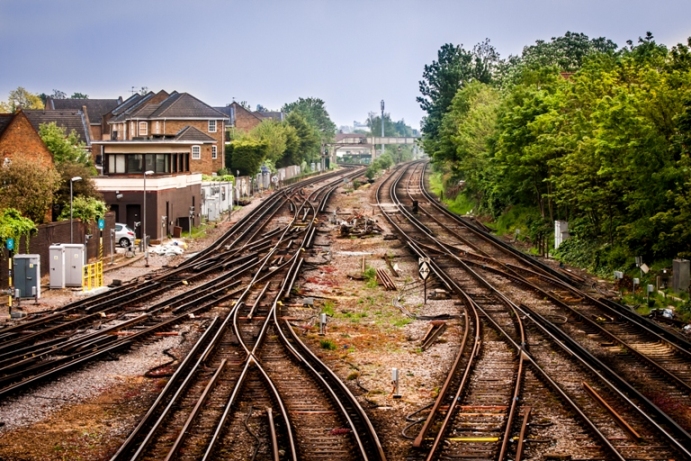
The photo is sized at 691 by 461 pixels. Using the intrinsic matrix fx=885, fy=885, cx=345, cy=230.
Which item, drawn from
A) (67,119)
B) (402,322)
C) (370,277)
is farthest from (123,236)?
(67,119)

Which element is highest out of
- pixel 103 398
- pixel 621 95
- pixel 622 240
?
pixel 621 95

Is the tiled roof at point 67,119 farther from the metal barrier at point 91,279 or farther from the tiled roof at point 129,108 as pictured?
the metal barrier at point 91,279

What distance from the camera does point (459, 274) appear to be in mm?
32500

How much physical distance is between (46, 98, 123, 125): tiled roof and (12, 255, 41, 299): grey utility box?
79.4 metres

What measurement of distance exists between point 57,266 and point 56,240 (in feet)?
13.2

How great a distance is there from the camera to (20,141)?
1534 inches

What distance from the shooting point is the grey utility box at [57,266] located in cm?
2903

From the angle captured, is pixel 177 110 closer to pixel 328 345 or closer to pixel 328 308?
pixel 328 308

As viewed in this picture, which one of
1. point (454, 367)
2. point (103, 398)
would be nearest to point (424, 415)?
point (454, 367)

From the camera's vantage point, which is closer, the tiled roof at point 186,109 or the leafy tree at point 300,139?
the tiled roof at point 186,109

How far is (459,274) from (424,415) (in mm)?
18409

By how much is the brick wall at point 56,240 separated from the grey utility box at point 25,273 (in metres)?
1.17

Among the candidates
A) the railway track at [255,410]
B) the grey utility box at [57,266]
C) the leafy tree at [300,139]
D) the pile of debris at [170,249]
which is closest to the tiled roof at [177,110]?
the leafy tree at [300,139]

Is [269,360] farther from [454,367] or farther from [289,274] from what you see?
[289,274]
